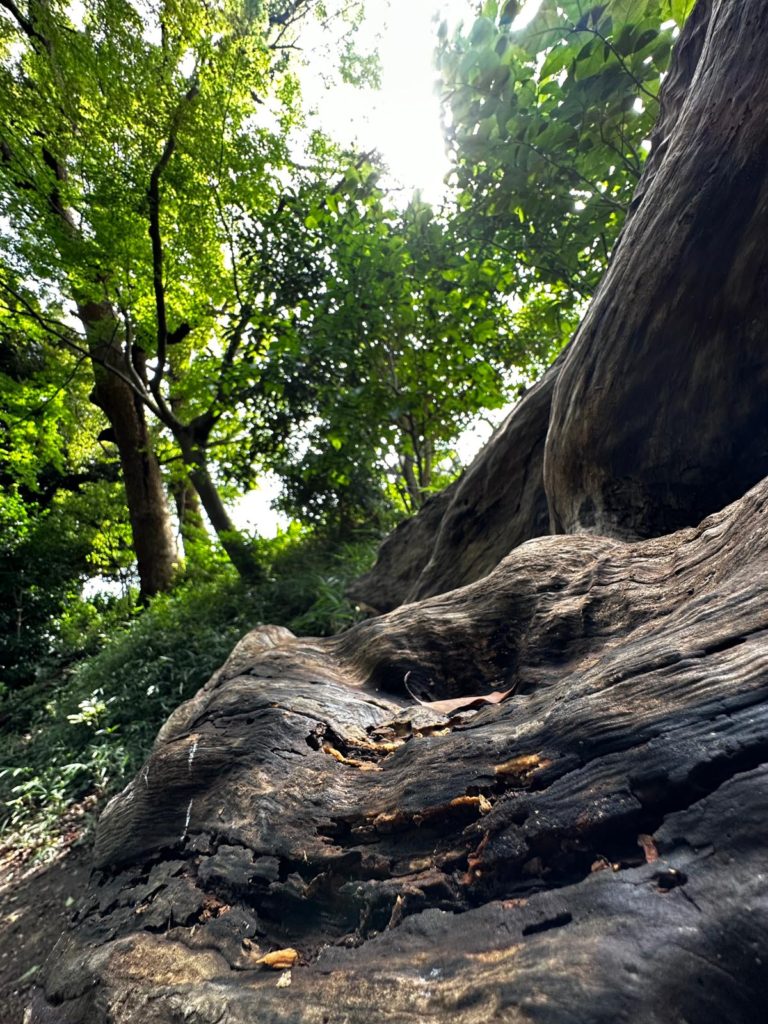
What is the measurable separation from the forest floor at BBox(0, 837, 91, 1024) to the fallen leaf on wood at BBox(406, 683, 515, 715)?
88.3 inches

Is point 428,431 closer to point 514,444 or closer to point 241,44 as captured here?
point 514,444

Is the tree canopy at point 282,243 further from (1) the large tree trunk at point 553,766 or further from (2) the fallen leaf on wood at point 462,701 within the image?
(2) the fallen leaf on wood at point 462,701

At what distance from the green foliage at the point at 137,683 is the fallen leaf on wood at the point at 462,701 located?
3.11m

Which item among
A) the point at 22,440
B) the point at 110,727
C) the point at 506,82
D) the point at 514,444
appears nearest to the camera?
the point at 506,82

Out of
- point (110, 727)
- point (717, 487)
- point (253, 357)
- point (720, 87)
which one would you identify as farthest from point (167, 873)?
point (253, 357)

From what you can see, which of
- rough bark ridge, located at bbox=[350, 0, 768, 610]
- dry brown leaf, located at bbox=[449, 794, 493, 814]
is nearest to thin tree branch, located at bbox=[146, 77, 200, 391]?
rough bark ridge, located at bbox=[350, 0, 768, 610]

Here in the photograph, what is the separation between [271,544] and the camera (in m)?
7.20

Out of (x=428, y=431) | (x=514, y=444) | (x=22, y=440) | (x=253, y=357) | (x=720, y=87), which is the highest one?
(x=22, y=440)

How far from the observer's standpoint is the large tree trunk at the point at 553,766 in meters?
0.92

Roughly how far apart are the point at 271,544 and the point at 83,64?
5.62 m

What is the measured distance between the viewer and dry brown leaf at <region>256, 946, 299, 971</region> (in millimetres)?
1220

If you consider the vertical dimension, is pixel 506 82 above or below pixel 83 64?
below

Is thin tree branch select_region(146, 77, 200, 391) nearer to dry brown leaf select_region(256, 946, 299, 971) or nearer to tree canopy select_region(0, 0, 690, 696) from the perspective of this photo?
tree canopy select_region(0, 0, 690, 696)

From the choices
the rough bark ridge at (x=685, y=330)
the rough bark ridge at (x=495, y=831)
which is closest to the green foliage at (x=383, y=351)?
the rough bark ridge at (x=685, y=330)
